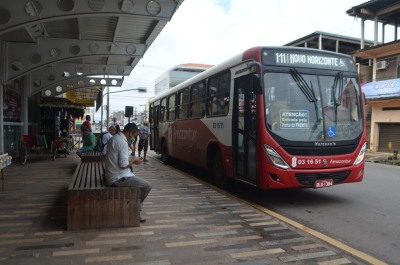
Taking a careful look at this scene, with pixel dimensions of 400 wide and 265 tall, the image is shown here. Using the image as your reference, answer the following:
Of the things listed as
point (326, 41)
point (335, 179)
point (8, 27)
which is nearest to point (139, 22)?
point (8, 27)

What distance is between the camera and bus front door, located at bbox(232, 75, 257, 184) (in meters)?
6.95

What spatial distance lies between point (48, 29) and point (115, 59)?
491 centimetres

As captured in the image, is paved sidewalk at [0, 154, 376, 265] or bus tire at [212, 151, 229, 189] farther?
bus tire at [212, 151, 229, 189]

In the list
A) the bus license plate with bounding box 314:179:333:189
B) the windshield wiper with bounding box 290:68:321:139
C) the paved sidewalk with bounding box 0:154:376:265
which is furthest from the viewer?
the windshield wiper with bounding box 290:68:321:139

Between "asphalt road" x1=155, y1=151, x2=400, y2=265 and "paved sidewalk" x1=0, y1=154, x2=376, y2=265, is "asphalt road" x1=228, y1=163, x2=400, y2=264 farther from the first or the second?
"paved sidewalk" x1=0, y1=154, x2=376, y2=265

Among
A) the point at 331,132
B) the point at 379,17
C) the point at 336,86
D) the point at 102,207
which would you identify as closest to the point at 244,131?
the point at 331,132

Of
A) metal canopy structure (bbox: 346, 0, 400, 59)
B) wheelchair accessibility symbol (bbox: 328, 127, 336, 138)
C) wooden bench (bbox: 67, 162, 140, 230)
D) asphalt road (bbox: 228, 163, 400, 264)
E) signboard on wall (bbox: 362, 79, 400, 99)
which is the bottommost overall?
asphalt road (bbox: 228, 163, 400, 264)

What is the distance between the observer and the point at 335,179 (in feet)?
22.4

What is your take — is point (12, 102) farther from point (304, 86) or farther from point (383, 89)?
point (383, 89)

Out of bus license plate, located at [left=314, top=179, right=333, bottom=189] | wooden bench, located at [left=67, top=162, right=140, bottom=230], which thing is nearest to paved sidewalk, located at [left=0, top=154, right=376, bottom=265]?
wooden bench, located at [left=67, top=162, right=140, bottom=230]

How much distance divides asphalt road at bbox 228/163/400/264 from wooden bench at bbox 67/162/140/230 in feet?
9.07

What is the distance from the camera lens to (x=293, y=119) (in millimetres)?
6691

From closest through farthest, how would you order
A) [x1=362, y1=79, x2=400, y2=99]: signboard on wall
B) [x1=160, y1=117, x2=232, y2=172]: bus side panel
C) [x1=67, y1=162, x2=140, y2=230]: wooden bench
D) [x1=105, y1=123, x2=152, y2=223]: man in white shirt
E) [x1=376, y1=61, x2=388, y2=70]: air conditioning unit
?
[x1=67, y1=162, x2=140, y2=230]: wooden bench
[x1=105, y1=123, x2=152, y2=223]: man in white shirt
[x1=160, y1=117, x2=232, y2=172]: bus side panel
[x1=362, y1=79, x2=400, y2=99]: signboard on wall
[x1=376, y1=61, x2=388, y2=70]: air conditioning unit

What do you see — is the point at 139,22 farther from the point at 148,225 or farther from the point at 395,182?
the point at 395,182
